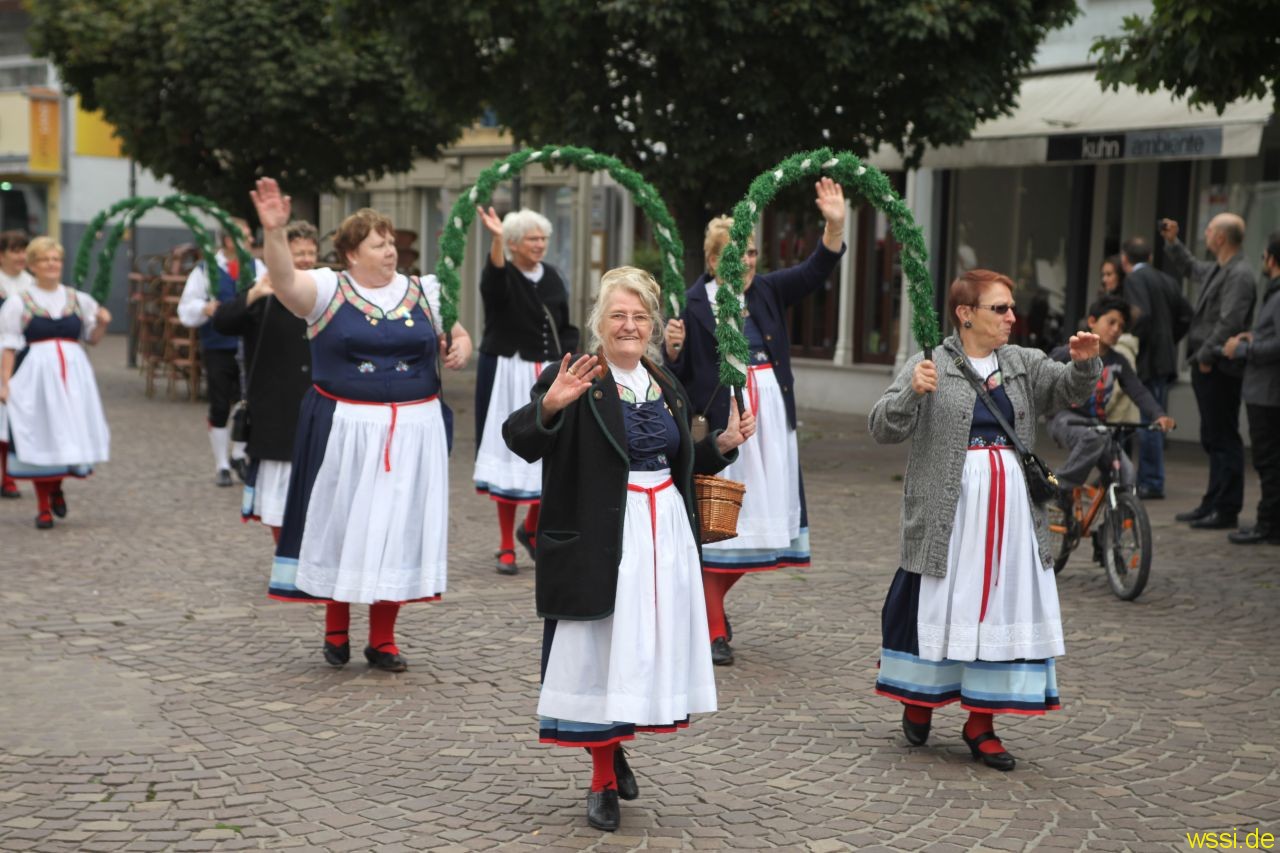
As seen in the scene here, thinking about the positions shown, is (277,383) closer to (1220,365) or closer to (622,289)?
(622,289)

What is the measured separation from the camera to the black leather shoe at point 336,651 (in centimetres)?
730

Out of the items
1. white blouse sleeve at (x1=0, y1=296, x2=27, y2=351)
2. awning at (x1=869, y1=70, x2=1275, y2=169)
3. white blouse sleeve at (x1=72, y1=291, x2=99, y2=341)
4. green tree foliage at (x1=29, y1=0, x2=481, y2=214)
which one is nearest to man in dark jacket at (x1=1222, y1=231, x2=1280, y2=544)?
awning at (x1=869, y1=70, x2=1275, y2=169)

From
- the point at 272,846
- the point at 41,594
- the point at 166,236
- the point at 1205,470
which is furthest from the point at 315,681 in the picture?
→ the point at 166,236

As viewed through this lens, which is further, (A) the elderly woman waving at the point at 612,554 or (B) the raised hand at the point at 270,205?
(B) the raised hand at the point at 270,205

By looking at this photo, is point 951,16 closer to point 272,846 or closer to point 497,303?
point 497,303

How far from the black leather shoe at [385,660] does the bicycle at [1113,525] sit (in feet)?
12.6

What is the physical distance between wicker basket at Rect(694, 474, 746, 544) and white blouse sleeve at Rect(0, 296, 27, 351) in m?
7.52

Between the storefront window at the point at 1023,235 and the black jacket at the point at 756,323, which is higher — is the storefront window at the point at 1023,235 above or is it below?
above

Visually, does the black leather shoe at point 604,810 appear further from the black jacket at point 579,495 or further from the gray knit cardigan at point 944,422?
the gray knit cardigan at point 944,422

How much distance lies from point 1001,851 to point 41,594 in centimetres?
595

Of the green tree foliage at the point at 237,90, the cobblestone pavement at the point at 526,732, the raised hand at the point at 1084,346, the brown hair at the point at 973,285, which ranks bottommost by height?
the cobblestone pavement at the point at 526,732

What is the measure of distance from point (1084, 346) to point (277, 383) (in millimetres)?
5027

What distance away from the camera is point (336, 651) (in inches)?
288

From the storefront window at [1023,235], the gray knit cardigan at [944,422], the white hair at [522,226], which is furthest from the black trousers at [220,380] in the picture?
the storefront window at [1023,235]
